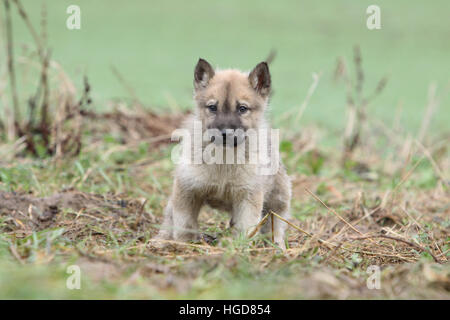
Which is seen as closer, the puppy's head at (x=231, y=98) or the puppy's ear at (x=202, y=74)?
the puppy's head at (x=231, y=98)

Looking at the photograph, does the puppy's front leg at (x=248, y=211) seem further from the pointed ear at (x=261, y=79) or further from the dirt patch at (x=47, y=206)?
the dirt patch at (x=47, y=206)

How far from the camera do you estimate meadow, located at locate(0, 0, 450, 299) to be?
2.99 meters

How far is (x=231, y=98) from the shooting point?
4.29 metres

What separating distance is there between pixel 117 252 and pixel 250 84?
194cm

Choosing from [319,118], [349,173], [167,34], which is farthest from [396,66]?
[349,173]

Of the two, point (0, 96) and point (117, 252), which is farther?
point (0, 96)

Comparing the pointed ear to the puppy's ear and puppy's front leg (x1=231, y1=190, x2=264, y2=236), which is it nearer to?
the puppy's ear

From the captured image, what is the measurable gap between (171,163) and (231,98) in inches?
97.5

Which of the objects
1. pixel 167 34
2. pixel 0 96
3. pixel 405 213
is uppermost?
pixel 167 34

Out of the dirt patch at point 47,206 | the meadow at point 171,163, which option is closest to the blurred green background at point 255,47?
the meadow at point 171,163

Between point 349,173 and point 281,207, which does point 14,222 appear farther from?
point 349,173

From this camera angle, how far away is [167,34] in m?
14.4

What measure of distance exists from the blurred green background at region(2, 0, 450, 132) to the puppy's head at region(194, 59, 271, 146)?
4093 millimetres

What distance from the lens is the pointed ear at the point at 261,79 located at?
4.52 meters
